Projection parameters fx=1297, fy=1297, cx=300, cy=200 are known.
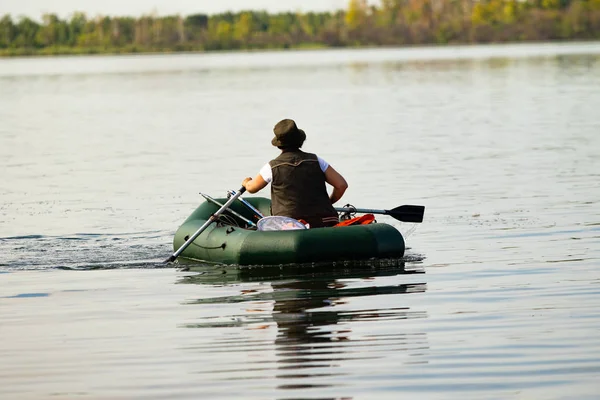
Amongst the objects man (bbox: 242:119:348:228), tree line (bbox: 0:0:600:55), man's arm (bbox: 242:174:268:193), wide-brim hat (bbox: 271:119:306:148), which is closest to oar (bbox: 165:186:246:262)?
man's arm (bbox: 242:174:268:193)

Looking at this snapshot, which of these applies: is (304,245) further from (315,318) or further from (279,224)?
(315,318)

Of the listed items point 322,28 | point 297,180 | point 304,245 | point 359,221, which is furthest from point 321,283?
point 322,28

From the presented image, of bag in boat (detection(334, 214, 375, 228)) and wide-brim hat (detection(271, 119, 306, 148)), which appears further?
bag in boat (detection(334, 214, 375, 228))

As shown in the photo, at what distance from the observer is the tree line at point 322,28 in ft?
466

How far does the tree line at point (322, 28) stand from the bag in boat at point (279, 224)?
5062 inches

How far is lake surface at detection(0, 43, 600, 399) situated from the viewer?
24.1 ft

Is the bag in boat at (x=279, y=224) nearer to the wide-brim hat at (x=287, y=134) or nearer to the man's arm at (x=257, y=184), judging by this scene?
the man's arm at (x=257, y=184)

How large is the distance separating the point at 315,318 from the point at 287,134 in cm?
240

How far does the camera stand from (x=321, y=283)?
10328 mm

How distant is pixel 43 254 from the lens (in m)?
12.7

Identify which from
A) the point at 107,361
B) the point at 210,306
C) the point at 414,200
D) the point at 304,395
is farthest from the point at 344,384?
the point at 414,200

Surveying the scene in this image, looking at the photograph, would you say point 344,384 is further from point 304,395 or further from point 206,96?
point 206,96

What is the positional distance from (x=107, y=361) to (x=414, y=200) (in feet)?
28.4

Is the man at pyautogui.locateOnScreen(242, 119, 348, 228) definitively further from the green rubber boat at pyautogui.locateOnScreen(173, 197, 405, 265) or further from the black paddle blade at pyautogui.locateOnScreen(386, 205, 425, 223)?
the black paddle blade at pyautogui.locateOnScreen(386, 205, 425, 223)
